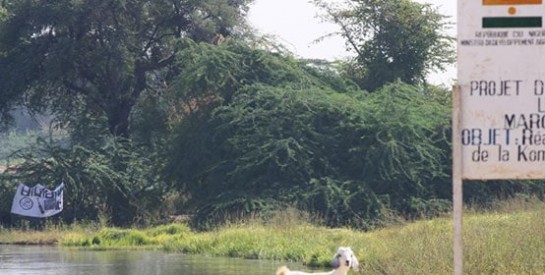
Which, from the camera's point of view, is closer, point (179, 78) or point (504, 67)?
point (504, 67)

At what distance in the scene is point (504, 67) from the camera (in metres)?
8.62

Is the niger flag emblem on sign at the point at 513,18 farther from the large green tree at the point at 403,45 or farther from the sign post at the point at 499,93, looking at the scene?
the large green tree at the point at 403,45

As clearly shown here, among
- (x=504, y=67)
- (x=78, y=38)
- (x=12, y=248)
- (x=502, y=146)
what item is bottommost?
(x=12, y=248)

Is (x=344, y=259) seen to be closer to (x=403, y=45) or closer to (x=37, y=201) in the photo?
(x=37, y=201)

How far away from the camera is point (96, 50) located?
46.8 m

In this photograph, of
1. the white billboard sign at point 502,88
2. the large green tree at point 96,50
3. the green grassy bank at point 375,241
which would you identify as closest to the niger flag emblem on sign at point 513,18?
the white billboard sign at point 502,88

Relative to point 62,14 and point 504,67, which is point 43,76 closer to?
point 62,14

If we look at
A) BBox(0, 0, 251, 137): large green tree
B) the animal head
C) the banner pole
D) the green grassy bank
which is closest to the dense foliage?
BBox(0, 0, 251, 137): large green tree

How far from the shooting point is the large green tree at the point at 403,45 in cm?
4788

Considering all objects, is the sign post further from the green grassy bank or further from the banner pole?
the green grassy bank

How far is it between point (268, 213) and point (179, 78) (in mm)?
8532

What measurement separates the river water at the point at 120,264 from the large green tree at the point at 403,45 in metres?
19.2

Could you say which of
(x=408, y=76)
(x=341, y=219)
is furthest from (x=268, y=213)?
(x=408, y=76)

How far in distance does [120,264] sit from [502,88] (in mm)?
18584
